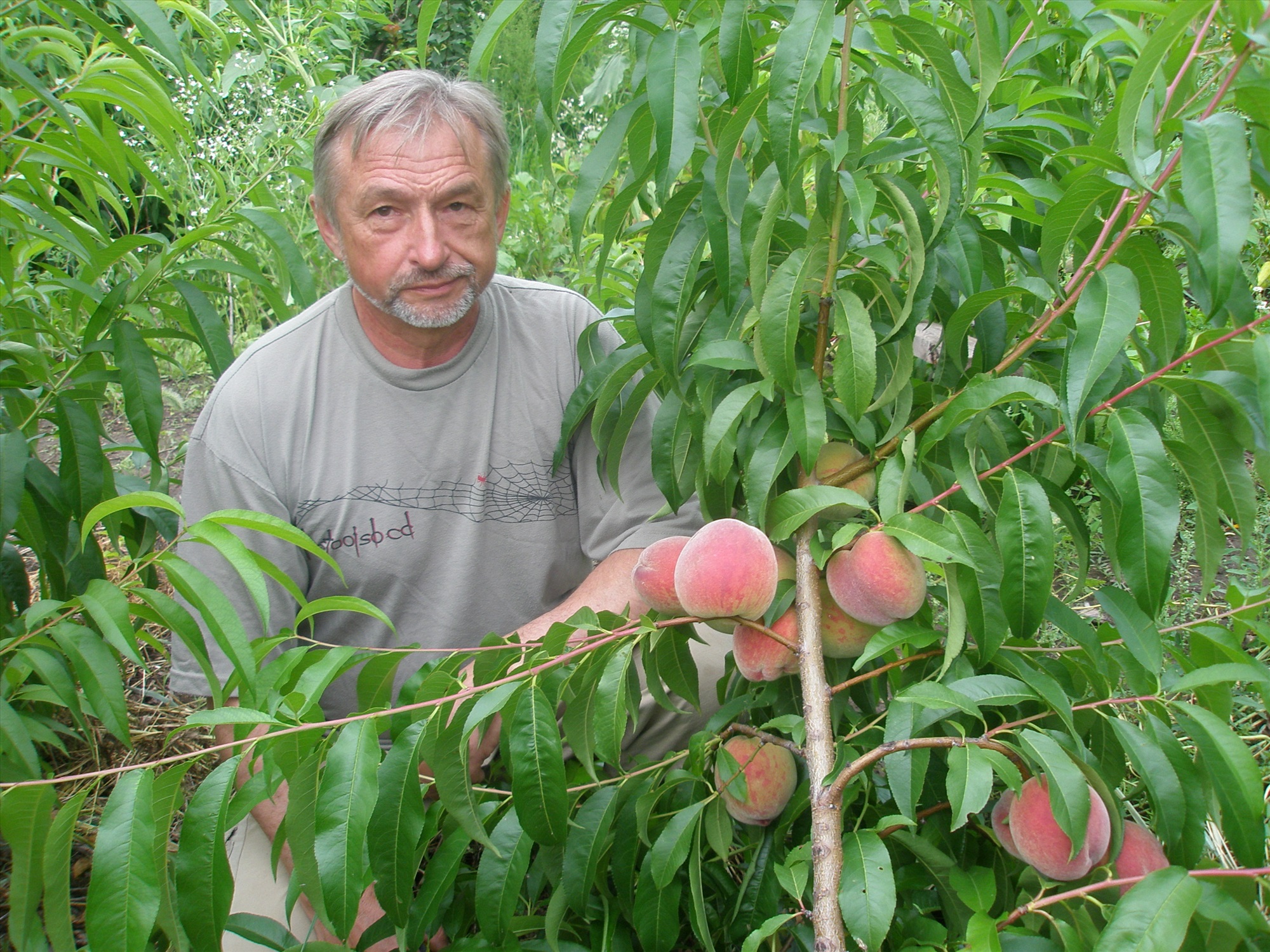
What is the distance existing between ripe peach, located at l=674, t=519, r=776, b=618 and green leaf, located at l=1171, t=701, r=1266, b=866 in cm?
40

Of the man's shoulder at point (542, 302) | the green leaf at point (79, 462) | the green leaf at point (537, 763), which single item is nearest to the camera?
the green leaf at point (537, 763)

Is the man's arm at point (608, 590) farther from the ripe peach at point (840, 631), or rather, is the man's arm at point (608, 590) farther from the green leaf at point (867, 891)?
the green leaf at point (867, 891)

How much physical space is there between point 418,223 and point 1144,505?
4.69 feet

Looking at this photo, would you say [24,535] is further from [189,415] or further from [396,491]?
[189,415]

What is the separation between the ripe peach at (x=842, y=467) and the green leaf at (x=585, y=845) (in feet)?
1.37

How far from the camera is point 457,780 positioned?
963 mm

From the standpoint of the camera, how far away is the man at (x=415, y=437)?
186 cm

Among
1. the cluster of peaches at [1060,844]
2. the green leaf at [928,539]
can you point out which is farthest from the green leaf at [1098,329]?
the cluster of peaches at [1060,844]

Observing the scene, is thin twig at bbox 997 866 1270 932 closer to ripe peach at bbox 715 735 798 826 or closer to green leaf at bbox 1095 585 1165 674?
green leaf at bbox 1095 585 1165 674

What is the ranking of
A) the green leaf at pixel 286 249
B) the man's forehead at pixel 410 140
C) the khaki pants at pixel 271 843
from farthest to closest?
the man's forehead at pixel 410 140 → the khaki pants at pixel 271 843 → the green leaf at pixel 286 249

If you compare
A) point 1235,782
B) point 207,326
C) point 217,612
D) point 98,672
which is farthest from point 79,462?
point 1235,782

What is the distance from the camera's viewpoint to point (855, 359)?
99cm

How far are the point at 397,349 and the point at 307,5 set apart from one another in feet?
9.69

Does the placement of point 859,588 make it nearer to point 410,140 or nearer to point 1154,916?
point 1154,916
